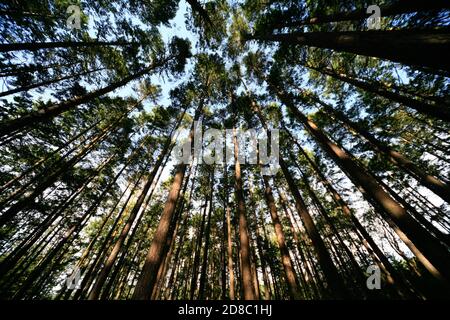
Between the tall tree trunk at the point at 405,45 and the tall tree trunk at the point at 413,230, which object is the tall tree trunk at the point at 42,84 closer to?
the tall tree trunk at the point at 405,45

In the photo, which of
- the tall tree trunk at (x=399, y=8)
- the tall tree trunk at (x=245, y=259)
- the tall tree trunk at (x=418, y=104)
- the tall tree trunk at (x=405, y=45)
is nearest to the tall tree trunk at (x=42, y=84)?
the tall tree trunk at (x=245, y=259)

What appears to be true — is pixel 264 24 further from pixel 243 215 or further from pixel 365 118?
pixel 243 215

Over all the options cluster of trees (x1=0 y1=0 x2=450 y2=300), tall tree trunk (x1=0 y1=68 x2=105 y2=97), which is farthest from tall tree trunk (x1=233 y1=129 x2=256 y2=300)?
tall tree trunk (x1=0 y1=68 x2=105 y2=97)

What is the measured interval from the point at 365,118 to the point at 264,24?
24.8 ft

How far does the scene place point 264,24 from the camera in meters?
8.55

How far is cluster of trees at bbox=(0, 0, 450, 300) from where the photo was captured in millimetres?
4477

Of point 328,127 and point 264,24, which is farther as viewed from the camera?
point 328,127

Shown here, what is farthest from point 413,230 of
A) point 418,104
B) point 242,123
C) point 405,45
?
point 242,123

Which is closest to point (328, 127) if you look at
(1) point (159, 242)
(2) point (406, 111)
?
(2) point (406, 111)

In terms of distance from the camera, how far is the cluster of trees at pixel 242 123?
176 inches

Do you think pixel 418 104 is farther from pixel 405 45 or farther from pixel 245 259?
pixel 245 259

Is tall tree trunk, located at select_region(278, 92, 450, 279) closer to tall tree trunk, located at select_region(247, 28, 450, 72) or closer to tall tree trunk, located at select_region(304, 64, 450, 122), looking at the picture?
tall tree trunk, located at select_region(247, 28, 450, 72)

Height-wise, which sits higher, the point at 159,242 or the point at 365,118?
the point at 365,118
